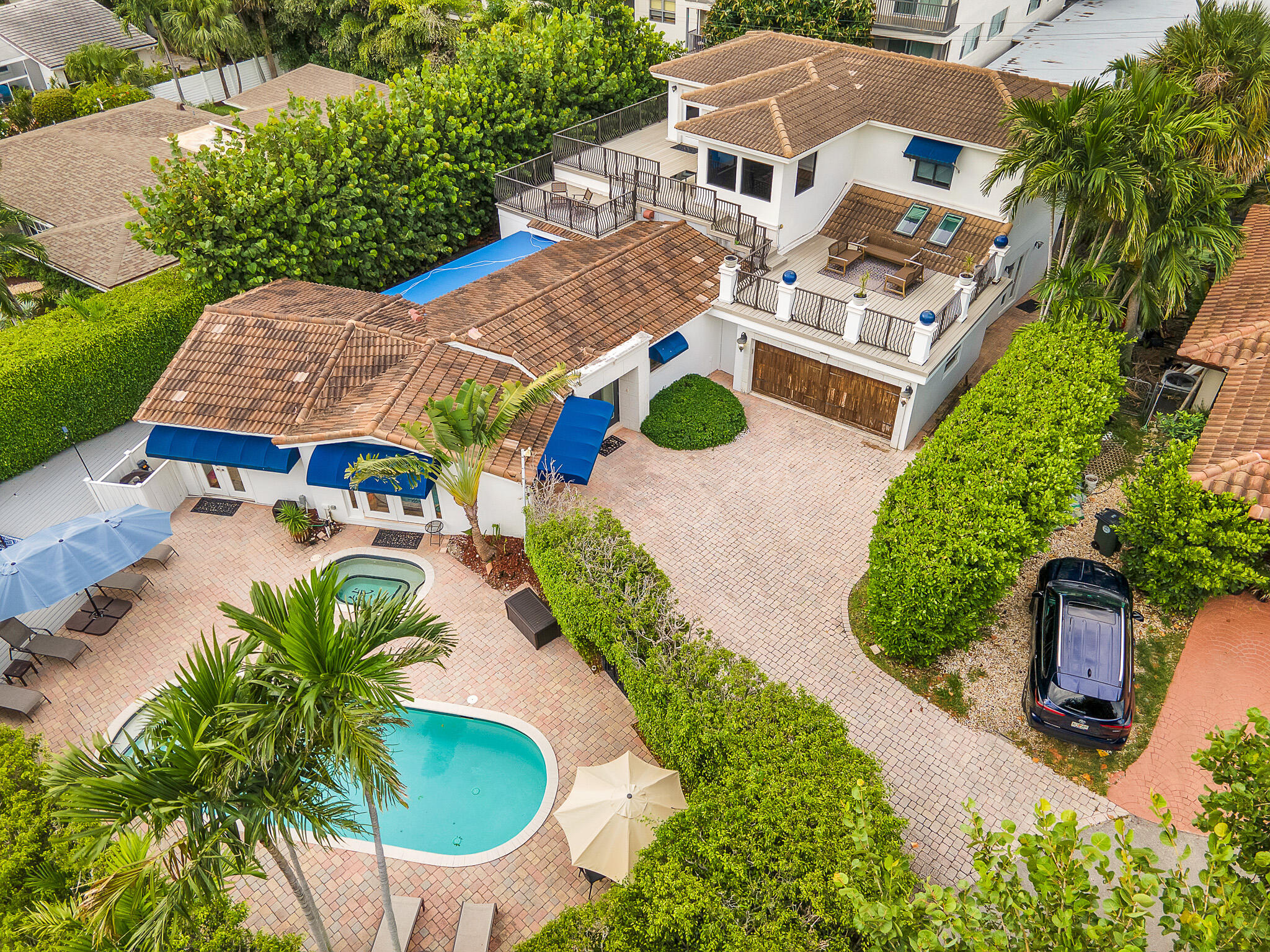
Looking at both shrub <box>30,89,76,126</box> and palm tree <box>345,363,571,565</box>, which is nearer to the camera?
palm tree <box>345,363,571,565</box>

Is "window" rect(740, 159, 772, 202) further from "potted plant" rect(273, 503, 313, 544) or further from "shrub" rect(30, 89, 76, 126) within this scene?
"shrub" rect(30, 89, 76, 126)

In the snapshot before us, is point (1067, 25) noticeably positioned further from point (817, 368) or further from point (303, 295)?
point (303, 295)

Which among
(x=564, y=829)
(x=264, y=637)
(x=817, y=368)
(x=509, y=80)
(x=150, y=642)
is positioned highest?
(x=509, y=80)

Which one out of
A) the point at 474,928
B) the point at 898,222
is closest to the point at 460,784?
the point at 474,928

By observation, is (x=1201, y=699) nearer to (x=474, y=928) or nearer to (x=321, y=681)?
(x=474, y=928)

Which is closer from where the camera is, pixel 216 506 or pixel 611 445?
pixel 216 506

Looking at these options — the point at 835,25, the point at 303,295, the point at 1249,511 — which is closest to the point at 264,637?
the point at 303,295

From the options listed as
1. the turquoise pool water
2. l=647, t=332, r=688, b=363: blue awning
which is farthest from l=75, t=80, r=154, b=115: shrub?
the turquoise pool water
